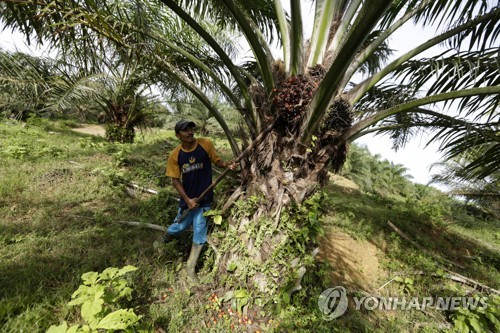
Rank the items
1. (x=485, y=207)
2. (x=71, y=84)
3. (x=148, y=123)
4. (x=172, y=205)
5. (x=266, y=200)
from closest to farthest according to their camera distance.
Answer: (x=266, y=200) → (x=71, y=84) → (x=172, y=205) → (x=148, y=123) → (x=485, y=207)

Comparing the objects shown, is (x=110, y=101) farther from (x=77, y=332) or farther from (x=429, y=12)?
(x=429, y=12)

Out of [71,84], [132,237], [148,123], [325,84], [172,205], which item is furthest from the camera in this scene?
[148,123]

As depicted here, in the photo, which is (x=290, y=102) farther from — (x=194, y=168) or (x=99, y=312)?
(x=99, y=312)

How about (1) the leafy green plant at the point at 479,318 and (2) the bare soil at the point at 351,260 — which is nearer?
(1) the leafy green plant at the point at 479,318

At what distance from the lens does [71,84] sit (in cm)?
325

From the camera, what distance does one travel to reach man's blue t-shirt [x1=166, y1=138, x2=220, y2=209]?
257 centimetres

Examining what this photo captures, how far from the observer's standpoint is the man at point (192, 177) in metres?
2.49

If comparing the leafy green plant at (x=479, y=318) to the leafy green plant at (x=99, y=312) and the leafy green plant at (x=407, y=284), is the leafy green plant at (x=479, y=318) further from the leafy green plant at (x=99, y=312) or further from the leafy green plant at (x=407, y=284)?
the leafy green plant at (x=99, y=312)

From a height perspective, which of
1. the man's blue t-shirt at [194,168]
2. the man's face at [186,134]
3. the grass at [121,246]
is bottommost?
the grass at [121,246]

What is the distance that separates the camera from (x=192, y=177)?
8.66ft

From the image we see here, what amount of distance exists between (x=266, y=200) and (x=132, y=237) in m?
1.80

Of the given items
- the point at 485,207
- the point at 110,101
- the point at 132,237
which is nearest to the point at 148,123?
the point at 110,101

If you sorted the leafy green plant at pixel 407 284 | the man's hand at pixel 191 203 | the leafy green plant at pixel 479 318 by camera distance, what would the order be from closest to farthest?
the leafy green plant at pixel 479 318 → the man's hand at pixel 191 203 → the leafy green plant at pixel 407 284

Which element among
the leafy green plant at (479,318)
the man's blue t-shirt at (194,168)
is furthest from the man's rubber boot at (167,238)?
the leafy green plant at (479,318)
